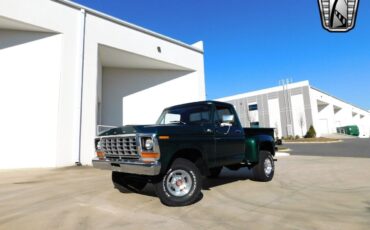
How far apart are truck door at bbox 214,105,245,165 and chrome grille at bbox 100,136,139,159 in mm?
1913

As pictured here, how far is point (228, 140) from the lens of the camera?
19.8 feet

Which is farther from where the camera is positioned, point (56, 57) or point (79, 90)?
point (79, 90)

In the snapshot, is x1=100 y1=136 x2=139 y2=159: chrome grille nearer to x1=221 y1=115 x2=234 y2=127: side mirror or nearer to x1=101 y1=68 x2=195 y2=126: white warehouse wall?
x1=221 y1=115 x2=234 y2=127: side mirror

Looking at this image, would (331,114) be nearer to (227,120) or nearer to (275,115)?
(275,115)

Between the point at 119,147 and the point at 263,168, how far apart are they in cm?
408

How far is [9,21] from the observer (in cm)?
1032

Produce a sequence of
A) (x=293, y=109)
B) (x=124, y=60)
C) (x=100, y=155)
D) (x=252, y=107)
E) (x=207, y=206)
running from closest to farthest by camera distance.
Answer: (x=207, y=206) → (x=100, y=155) → (x=124, y=60) → (x=293, y=109) → (x=252, y=107)

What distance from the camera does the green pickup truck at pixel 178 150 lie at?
4.55 m

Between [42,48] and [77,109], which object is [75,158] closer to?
[77,109]

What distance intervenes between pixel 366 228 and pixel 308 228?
2.51 feet

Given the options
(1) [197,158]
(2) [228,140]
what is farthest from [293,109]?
(1) [197,158]

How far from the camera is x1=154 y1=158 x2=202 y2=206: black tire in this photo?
181 inches

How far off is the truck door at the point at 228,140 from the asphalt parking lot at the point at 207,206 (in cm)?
79

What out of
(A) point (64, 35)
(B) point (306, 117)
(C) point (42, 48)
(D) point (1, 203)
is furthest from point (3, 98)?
(B) point (306, 117)
